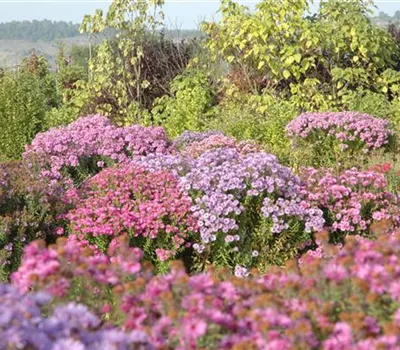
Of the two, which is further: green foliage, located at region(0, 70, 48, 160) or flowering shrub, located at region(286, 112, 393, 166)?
green foliage, located at region(0, 70, 48, 160)

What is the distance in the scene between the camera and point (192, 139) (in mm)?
7898

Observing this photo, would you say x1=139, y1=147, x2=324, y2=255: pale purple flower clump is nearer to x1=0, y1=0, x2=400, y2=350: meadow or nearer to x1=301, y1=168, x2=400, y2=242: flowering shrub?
x1=0, y1=0, x2=400, y2=350: meadow

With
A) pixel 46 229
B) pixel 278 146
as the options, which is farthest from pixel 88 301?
pixel 278 146

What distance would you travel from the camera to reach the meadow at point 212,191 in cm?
225

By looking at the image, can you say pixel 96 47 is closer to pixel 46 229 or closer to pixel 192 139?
pixel 192 139

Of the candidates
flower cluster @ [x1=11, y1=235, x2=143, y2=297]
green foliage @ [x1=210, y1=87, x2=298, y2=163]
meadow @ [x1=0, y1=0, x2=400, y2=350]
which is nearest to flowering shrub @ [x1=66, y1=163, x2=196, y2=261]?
meadow @ [x1=0, y1=0, x2=400, y2=350]

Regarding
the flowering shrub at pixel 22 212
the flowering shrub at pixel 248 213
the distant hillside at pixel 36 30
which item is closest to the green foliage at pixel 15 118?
the flowering shrub at pixel 22 212

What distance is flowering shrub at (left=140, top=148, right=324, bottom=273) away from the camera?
5.18 metres

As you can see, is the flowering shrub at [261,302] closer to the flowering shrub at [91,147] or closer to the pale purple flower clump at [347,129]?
the flowering shrub at [91,147]

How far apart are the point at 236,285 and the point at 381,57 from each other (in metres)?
8.80

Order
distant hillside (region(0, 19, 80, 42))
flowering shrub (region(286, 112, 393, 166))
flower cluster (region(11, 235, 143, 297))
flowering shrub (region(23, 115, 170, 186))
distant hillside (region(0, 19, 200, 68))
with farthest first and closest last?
1. distant hillside (region(0, 19, 80, 42))
2. distant hillside (region(0, 19, 200, 68))
3. flowering shrub (region(286, 112, 393, 166))
4. flowering shrub (region(23, 115, 170, 186))
5. flower cluster (region(11, 235, 143, 297))

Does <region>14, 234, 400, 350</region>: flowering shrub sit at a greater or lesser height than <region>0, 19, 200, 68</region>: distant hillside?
greater

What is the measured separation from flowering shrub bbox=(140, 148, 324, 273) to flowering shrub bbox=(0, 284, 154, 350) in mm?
2966

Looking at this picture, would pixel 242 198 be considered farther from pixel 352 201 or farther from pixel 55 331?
pixel 55 331
